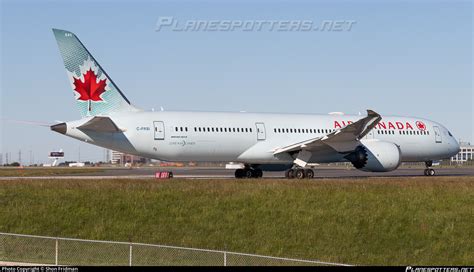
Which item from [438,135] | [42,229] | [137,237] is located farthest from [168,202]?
[438,135]

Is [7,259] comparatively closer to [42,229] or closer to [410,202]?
[42,229]

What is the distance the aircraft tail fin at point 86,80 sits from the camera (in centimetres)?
4131

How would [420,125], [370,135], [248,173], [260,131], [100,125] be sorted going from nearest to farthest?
1. [100,125]
2. [260,131]
3. [248,173]
4. [370,135]
5. [420,125]

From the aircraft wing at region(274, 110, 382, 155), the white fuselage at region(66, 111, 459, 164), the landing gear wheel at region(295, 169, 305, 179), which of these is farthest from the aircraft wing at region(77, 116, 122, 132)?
the landing gear wheel at region(295, 169, 305, 179)

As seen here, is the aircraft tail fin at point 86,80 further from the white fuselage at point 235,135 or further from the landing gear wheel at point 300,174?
the landing gear wheel at point 300,174

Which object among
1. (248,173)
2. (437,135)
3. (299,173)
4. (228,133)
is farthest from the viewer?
(437,135)

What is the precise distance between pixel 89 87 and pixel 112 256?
2066 cm

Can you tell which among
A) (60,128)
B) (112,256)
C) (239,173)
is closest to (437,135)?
(239,173)

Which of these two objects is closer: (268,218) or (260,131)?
(268,218)

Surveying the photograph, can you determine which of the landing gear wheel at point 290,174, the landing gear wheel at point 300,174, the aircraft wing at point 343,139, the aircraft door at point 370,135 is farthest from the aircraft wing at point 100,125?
the aircraft door at point 370,135

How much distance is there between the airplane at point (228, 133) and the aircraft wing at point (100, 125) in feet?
0.18

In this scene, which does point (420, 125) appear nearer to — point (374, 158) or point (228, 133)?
point (374, 158)

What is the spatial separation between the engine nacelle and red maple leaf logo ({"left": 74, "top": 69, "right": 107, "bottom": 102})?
50.9 feet

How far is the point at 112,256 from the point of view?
22328 mm
